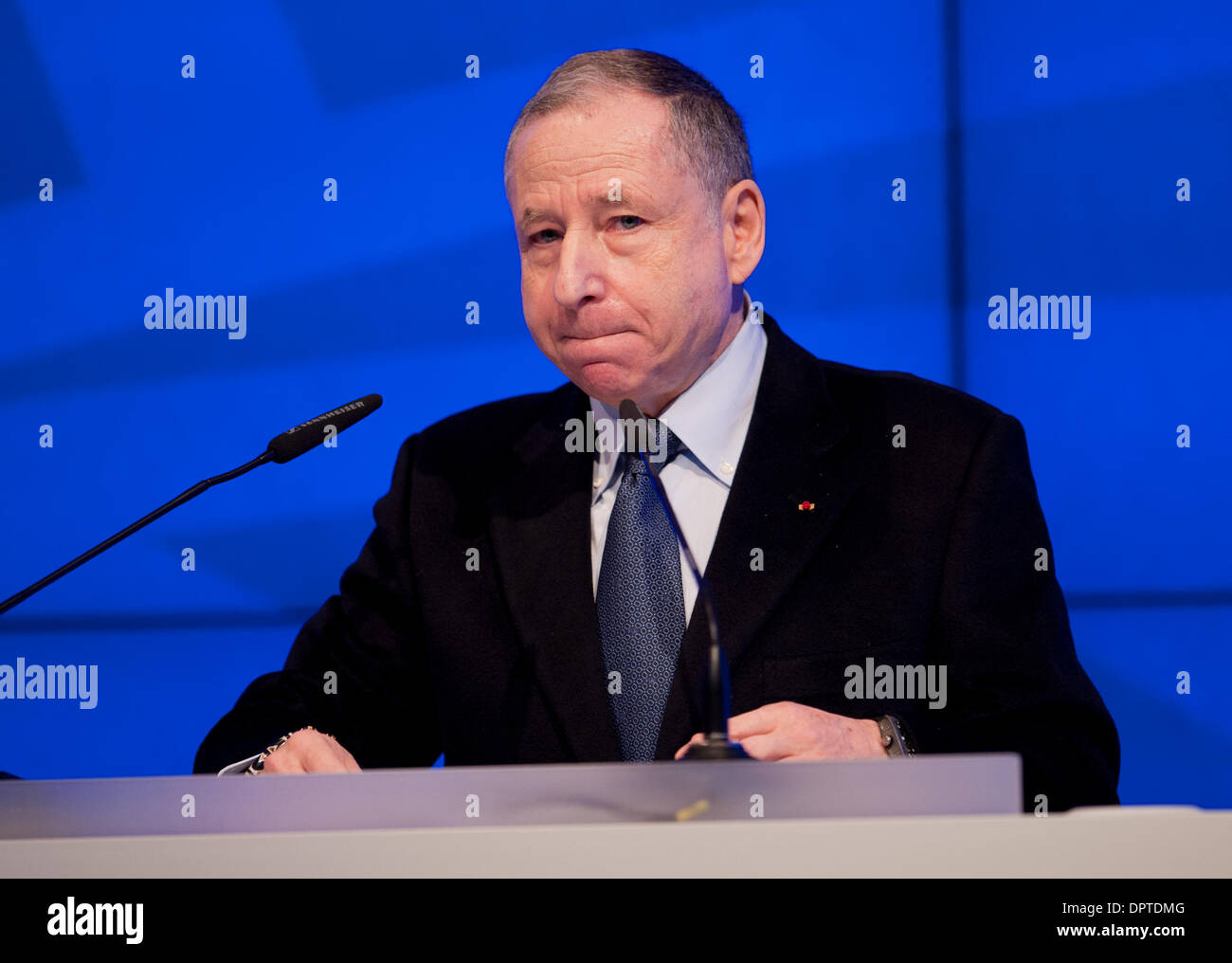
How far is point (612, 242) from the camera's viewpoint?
1716 mm

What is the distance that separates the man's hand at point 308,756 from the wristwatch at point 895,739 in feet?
1.80

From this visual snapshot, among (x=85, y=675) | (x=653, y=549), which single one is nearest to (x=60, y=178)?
(x=85, y=675)

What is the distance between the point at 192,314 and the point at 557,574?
1195mm

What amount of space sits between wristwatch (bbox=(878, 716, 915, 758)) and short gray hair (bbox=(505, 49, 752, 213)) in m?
0.74

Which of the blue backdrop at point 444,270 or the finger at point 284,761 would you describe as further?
the blue backdrop at point 444,270

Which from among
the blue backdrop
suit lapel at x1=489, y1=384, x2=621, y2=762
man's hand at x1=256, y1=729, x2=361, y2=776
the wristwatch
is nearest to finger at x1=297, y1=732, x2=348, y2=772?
man's hand at x1=256, y1=729, x2=361, y2=776

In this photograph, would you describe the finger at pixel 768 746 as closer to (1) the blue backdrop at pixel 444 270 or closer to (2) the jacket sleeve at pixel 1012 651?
(2) the jacket sleeve at pixel 1012 651

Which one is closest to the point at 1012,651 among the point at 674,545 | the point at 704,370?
the point at 674,545

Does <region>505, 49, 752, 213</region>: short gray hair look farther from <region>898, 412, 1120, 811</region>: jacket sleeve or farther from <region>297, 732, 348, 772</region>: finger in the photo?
<region>297, 732, 348, 772</region>: finger

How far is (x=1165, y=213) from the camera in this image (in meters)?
2.48

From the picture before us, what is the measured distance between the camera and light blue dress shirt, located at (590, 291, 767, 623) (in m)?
1.76

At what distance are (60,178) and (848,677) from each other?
6.03 feet

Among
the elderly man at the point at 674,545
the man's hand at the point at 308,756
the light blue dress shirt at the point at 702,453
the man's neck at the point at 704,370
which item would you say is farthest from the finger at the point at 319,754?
the man's neck at the point at 704,370

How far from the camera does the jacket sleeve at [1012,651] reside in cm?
152
